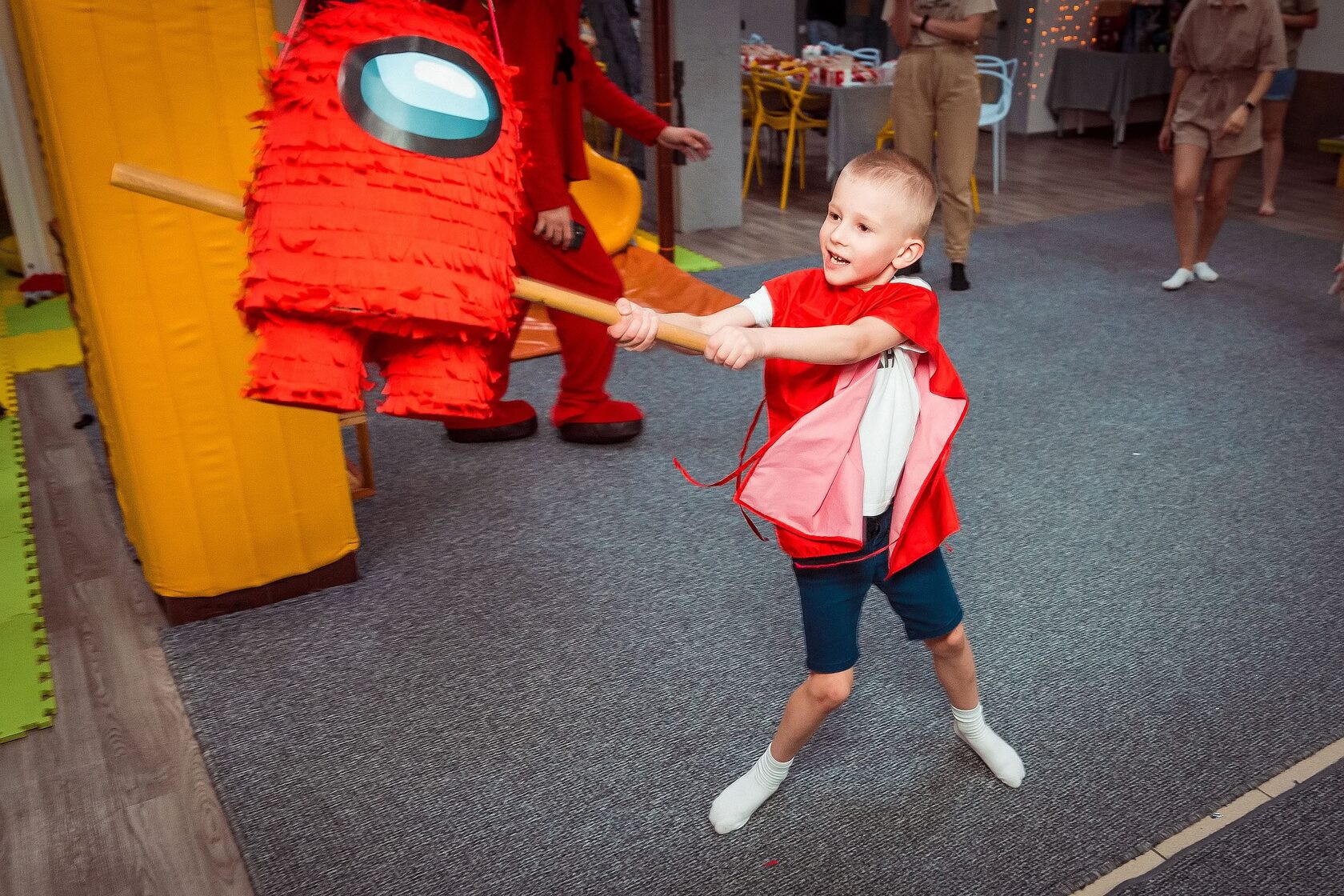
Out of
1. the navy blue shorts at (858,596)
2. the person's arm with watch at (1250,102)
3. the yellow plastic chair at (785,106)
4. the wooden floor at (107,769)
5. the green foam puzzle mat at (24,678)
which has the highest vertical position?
the person's arm with watch at (1250,102)

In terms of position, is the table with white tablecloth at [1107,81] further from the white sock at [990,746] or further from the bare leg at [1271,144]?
the white sock at [990,746]

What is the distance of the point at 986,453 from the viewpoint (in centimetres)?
281

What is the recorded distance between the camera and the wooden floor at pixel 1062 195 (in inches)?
199

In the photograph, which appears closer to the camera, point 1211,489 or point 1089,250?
point 1211,489

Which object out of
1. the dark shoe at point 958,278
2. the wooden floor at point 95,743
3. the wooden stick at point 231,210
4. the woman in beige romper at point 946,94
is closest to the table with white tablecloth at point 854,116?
the woman in beige romper at point 946,94

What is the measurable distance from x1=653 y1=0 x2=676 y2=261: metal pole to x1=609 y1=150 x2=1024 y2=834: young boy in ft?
6.55

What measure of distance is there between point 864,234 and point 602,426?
167 cm

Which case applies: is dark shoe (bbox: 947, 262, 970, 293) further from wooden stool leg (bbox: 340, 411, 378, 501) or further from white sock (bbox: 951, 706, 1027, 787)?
white sock (bbox: 951, 706, 1027, 787)

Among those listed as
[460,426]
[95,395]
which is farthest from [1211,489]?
[95,395]

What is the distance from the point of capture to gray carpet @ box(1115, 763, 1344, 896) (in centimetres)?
147

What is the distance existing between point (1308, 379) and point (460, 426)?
2.60 m

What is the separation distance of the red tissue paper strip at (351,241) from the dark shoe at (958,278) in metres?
3.34

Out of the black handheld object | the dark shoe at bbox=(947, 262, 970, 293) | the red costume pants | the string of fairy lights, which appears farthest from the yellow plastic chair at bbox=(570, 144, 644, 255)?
the string of fairy lights

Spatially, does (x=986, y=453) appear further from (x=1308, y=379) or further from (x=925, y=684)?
(x=1308, y=379)
